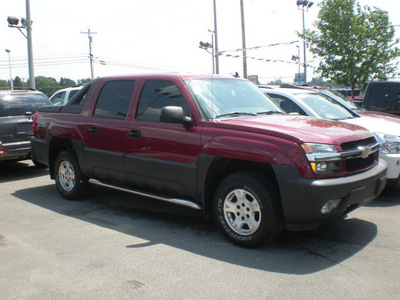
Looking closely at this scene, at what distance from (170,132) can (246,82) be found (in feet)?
5.05

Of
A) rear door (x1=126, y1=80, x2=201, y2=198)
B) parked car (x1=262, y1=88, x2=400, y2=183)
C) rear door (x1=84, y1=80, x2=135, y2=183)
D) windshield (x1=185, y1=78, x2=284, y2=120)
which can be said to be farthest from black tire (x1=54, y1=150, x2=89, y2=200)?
parked car (x1=262, y1=88, x2=400, y2=183)

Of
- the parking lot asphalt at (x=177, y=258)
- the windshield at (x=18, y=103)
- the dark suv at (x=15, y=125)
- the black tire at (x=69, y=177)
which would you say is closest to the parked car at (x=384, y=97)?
the parking lot asphalt at (x=177, y=258)

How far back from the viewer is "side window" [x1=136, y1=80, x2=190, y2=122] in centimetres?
513

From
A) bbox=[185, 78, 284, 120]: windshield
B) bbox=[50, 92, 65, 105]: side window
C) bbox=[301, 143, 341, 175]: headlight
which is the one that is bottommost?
bbox=[301, 143, 341, 175]: headlight

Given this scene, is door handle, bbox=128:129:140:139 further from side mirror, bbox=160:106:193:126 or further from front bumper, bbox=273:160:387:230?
front bumper, bbox=273:160:387:230

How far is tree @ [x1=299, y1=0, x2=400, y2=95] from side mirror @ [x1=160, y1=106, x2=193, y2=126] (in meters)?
20.4

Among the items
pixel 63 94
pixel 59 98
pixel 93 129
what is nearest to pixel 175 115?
pixel 93 129

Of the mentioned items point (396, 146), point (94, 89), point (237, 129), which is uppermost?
point (94, 89)

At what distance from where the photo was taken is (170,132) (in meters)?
5.00

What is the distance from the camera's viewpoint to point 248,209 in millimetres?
4367

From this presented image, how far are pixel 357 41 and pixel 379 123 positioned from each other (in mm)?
17704

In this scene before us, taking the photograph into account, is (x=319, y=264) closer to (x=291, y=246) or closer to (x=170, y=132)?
(x=291, y=246)

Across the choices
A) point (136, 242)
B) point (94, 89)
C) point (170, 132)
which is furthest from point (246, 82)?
point (136, 242)

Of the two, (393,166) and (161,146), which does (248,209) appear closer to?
(161,146)
